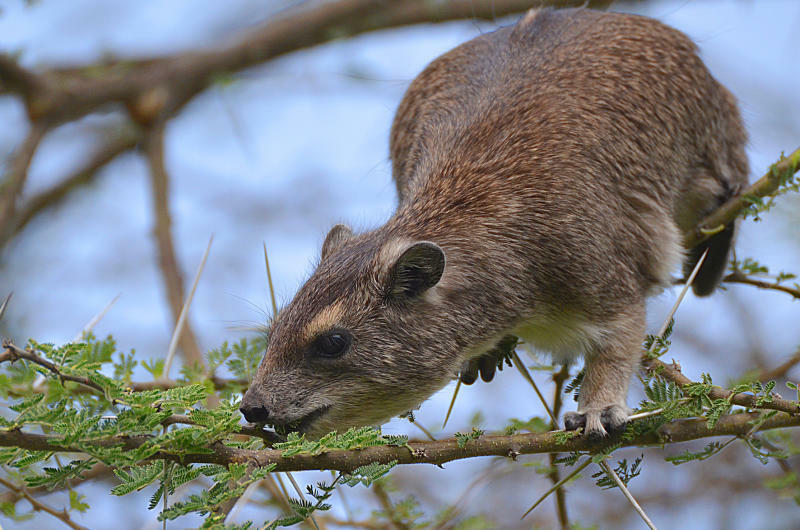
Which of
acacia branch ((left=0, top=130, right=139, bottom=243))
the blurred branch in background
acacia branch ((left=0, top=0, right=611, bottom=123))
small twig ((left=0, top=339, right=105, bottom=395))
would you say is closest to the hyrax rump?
small twig ((left=0, top=339, right=105, bottom=395))

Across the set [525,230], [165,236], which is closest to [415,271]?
[525,230]

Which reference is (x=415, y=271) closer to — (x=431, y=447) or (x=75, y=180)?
(x=431, y=447)

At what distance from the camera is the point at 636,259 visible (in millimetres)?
5133

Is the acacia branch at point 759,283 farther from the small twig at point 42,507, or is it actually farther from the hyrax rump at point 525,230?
the small twig at point 42,507

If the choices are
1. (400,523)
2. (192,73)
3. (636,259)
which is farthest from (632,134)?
(192,73)

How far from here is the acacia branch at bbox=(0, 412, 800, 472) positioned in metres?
2.74

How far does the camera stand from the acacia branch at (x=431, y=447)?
2740 millimetres

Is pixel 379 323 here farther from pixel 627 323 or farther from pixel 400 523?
pixel 627 323

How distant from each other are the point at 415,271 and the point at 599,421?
1.15m

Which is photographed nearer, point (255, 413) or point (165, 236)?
point (255, 413)

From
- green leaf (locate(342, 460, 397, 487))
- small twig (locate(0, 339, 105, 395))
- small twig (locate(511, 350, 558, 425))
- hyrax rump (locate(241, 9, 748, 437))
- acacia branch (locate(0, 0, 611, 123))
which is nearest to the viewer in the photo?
small twig (locate(0, 339, 105, 395))

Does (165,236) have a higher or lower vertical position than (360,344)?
higher

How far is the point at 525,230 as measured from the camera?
195 inches

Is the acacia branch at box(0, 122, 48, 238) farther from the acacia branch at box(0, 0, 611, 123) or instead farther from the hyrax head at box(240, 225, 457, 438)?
the hyrax head at box(240, 225, 457, 438)
